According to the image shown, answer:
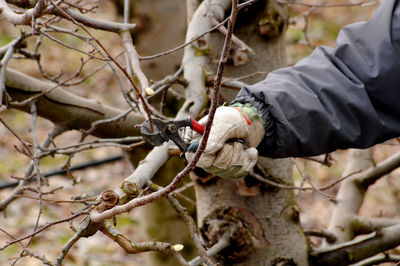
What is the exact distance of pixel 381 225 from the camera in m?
2.39

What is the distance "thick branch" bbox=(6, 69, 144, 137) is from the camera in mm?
2248

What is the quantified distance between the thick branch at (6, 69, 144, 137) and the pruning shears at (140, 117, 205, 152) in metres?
0.83

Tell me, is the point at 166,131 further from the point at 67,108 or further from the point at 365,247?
the point at 365,247

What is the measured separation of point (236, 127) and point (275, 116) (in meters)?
0.19

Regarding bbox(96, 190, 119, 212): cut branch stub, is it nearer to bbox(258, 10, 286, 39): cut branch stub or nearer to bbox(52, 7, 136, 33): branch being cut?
bbox(52, 7, 136, 33): branch being cut

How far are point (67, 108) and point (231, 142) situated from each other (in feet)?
3.19

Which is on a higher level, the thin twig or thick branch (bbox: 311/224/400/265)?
the thin twig

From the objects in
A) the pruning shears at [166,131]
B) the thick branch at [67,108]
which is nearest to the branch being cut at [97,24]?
the pruning shears at [166,131]

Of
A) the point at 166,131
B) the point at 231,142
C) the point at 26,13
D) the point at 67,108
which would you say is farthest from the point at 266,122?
the point at 67,108

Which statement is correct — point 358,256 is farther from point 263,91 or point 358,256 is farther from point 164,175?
point 164,175

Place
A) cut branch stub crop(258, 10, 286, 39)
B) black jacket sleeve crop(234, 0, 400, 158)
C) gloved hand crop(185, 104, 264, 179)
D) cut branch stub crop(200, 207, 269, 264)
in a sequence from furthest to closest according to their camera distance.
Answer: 1. cut branch stub crop(258, 10, 286, 39)
2. cut branch stub crop(200, 207, 269, 264)
3. black jacket sleeve crop(234, 0, 400, 158)
4. gloved hand crop(185, 104, 264, 179)

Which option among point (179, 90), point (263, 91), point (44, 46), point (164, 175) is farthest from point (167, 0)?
point (44, 46)

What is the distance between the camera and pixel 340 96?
1.76 metres

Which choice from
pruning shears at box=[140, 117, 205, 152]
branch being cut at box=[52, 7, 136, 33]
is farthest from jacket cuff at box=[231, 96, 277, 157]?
branch being cut at box=[52, 7, 136, 33]
